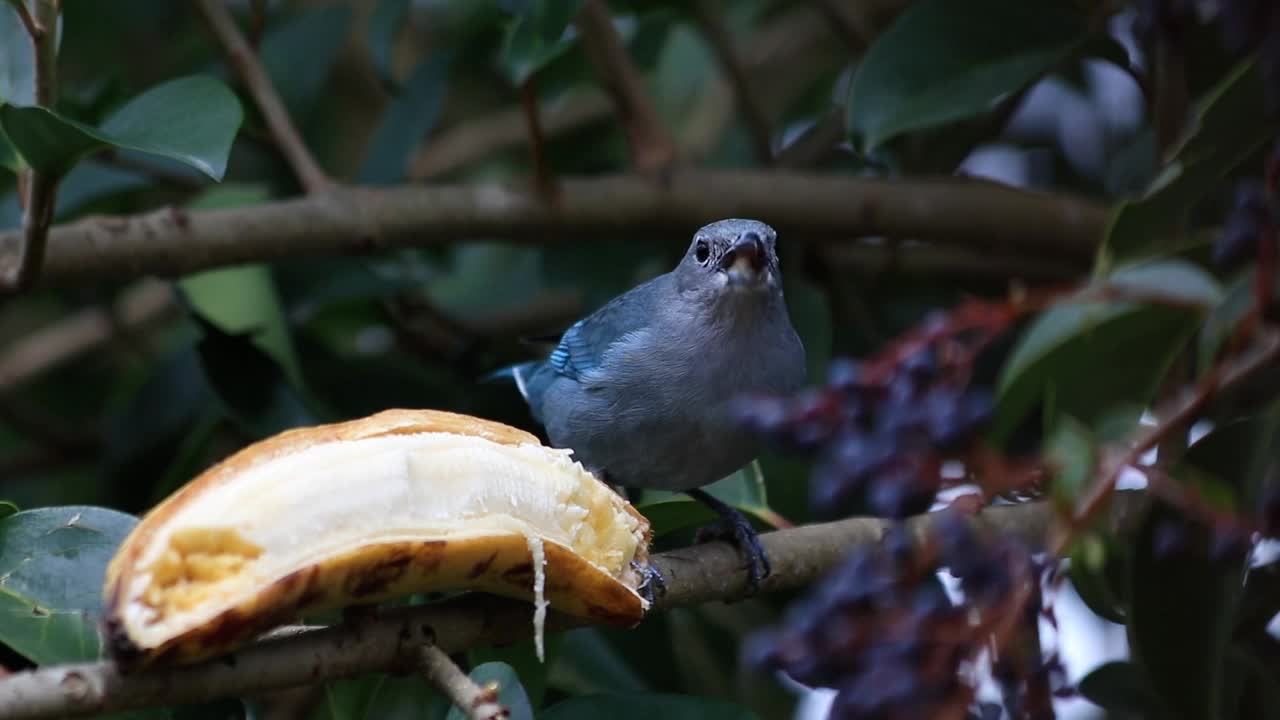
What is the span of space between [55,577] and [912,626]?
1.16 meters

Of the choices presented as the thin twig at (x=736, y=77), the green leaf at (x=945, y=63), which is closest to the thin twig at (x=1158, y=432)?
the green leaf at (x=945, y=63)

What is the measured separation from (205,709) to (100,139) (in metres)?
0.80

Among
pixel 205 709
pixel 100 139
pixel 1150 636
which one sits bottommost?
pixel 1150 636

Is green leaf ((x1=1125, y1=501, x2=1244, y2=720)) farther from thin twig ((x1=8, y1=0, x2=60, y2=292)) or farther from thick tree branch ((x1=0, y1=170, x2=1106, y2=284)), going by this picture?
thin twig ((x1=8, y1=0, x2=60, y2=292))

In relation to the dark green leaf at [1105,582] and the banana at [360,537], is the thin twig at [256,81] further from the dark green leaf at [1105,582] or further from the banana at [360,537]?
the dark green leaf at [1105,582]

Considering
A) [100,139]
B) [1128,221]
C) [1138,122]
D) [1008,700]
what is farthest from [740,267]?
[1138,122]

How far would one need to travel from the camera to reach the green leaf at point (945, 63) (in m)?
2.46

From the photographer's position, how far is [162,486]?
9.25 ft

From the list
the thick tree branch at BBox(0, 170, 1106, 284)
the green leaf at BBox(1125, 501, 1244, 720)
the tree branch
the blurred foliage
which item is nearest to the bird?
the blurred foliage

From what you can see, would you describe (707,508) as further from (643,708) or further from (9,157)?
(9,157)

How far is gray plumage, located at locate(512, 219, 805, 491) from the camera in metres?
2.60

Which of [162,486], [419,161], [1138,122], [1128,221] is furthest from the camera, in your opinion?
[419,161]

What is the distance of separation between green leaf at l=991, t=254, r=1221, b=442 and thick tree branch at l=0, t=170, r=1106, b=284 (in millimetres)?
1022

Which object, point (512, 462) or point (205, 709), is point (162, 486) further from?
point (512, 462)
